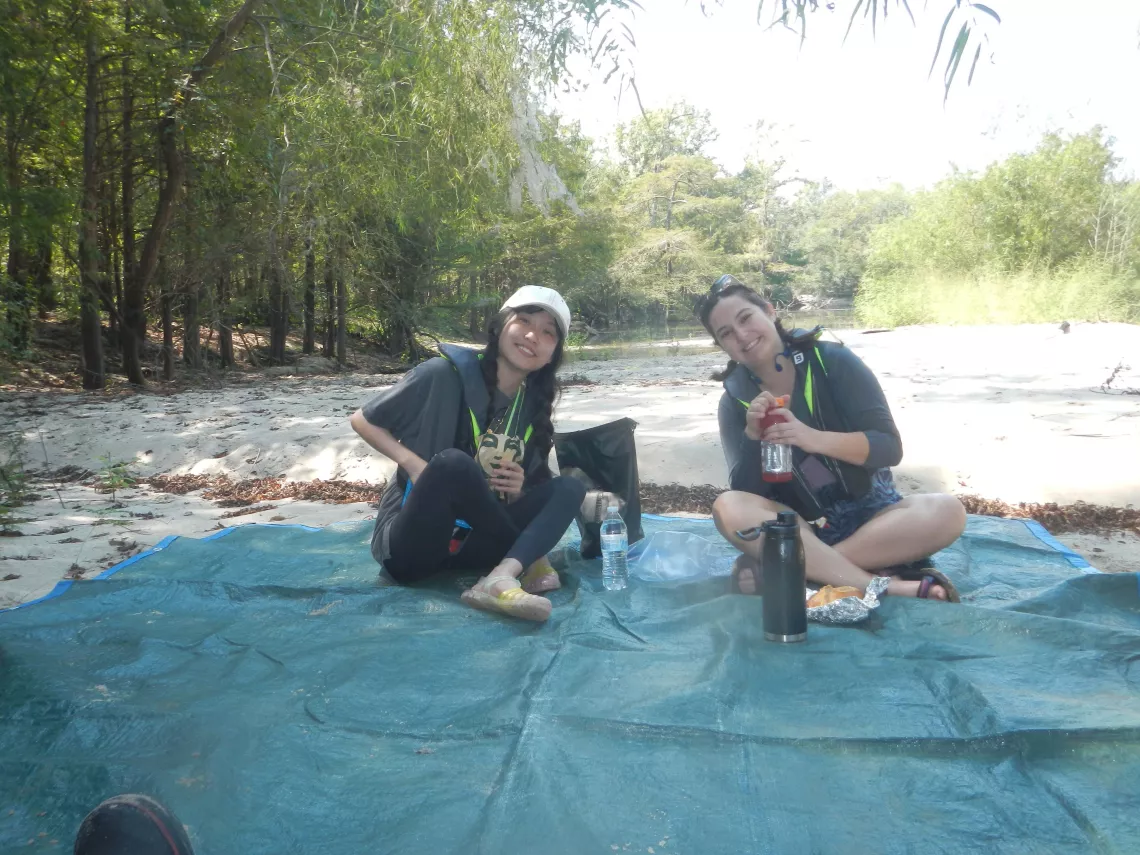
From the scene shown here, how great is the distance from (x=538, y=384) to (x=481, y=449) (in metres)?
0.31

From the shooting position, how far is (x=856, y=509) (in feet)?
9.37

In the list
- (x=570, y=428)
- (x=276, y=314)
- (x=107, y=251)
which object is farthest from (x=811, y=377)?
(x=276, y=314)

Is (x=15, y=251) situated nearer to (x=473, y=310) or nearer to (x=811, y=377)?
Answer: (x=473, y=310)

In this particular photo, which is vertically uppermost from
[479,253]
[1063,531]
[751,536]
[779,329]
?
[479,253]

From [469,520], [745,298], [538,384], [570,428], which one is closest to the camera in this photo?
[745,298]

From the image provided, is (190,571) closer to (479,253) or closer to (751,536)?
(751,536)

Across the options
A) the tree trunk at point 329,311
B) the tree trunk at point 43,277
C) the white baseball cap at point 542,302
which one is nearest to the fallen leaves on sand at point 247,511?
the white baseball cap at point 542,302

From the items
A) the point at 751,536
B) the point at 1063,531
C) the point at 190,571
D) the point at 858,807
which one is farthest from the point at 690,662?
the point at 1063,531

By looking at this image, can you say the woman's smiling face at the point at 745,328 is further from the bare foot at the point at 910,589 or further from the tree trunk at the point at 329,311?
the tree trunk at the point at 329,311

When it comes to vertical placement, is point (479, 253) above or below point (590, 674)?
above

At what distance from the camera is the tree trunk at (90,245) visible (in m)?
8.89

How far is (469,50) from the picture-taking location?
620 cm

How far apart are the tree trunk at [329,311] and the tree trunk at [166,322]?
2435 mm

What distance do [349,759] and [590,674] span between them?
64 cm
